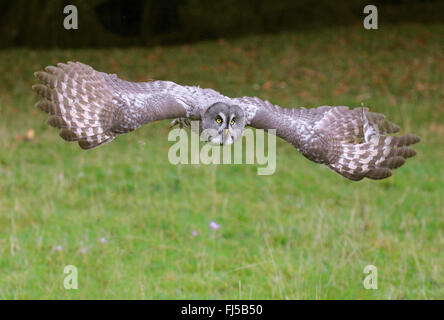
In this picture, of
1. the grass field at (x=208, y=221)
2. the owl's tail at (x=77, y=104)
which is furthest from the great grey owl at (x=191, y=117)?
the grass field at (x=208, y=221)

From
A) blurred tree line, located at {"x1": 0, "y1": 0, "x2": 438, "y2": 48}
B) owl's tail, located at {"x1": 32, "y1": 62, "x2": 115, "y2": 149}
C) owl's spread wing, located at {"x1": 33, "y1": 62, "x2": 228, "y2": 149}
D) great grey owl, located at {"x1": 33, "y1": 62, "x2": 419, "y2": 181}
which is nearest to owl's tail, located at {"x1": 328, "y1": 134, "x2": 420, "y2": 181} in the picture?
great grey owl, located at {"x1": 33, "y1": 62, "x2": 419, "y2": 181}

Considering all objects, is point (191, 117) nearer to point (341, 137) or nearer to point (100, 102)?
point (100, 102)

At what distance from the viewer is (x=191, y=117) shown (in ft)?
14.6

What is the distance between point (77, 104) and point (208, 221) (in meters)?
4.46

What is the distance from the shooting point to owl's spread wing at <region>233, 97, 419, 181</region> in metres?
4.70

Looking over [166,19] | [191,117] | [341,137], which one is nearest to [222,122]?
[191,117]

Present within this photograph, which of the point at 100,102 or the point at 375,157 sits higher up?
the point at 100,102

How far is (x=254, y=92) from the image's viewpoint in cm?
1502

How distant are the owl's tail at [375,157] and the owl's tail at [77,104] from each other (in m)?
1.65

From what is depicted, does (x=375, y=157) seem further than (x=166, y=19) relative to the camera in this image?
No

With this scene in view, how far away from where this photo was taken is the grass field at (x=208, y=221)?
23.9 ft

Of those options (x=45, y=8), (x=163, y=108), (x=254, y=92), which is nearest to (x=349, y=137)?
(x=163, y=108)

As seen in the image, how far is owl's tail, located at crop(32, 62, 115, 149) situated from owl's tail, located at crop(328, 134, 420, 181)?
1651 millimetres

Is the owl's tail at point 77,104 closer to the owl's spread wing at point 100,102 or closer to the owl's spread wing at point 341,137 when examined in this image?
the owl's spread wing at point 100,102
